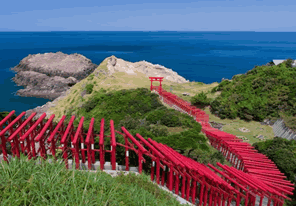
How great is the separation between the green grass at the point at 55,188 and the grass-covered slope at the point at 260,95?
2504 cm

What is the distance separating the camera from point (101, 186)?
750 cm

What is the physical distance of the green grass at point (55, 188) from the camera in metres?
6.23

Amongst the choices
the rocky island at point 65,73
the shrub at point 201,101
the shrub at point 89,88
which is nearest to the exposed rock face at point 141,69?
the rocky island at point 65,73

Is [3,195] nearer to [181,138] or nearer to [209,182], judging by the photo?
[209,182]

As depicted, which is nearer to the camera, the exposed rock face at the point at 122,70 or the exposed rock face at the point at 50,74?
the exposed rock face at the point at 122,70

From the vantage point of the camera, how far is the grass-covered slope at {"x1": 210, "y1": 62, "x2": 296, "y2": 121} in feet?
97.8

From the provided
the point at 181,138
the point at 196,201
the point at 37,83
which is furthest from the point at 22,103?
the point at 196,201

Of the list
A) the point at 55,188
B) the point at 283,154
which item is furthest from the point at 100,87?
the point at 55,188

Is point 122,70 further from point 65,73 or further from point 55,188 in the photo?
point 55,188

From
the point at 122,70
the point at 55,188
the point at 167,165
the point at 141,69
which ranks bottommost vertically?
the point at 167,165

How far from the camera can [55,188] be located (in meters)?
6.57

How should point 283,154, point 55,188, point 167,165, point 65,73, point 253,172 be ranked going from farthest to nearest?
point 65,73 → point 283,154 → point 253,172 → point 167,165 → point 55,188

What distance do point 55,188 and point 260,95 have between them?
31.9 metres

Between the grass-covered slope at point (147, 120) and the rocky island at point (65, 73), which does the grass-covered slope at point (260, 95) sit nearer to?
the grass-covered slope at point (147, 120)
